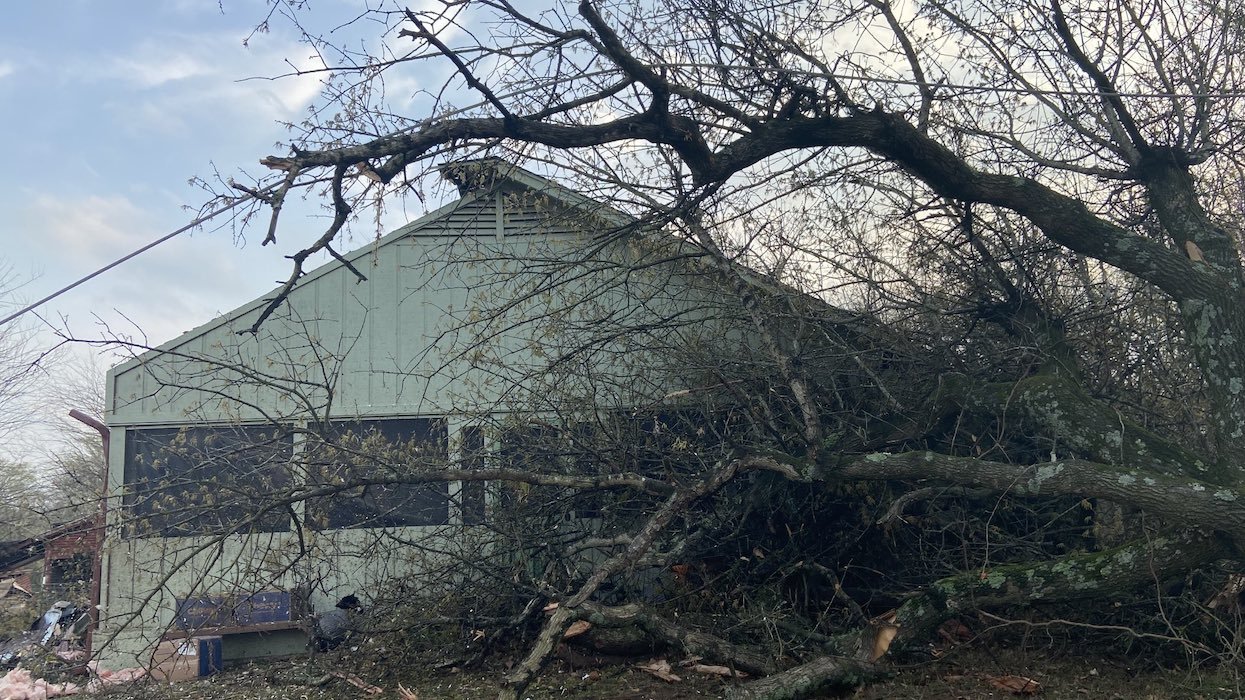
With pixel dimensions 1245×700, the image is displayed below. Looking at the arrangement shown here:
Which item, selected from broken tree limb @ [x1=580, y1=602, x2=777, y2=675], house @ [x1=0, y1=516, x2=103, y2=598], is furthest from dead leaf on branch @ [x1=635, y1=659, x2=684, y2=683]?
house @ [x1=0, y1=516, x2=103, y2=598]

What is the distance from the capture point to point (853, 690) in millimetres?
5152

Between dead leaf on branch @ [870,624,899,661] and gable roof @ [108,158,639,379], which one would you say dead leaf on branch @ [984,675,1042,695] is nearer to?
dead leaf on branch @ [870,624,899,661]

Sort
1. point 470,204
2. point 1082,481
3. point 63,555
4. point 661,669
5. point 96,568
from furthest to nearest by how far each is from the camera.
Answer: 1. point 63,555
2. point 96,568
3. point 470,204
4. point 661,669
5. point 1082,481

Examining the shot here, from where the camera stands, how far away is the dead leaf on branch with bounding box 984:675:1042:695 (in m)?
5.12

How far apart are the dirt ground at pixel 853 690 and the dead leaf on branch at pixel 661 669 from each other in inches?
1.3

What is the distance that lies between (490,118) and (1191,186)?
4600mm

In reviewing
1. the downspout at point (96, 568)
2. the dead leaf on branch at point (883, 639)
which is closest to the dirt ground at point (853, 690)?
the dead leaf on branch at point (883, 639)

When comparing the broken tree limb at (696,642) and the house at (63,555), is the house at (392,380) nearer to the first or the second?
the house at (63,555)

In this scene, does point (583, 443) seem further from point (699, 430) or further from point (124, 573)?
point (124, 573)

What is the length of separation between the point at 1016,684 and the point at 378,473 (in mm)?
4225

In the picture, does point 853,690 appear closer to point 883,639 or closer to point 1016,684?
point 883,639

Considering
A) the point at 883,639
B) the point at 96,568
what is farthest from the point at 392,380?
the point at 883,639

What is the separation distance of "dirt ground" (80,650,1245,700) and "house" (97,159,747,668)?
70cm

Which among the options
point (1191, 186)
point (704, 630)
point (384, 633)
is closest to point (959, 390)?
point (1191, 186)
